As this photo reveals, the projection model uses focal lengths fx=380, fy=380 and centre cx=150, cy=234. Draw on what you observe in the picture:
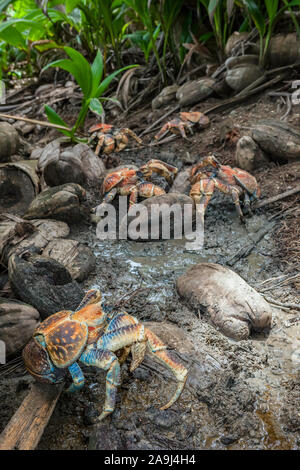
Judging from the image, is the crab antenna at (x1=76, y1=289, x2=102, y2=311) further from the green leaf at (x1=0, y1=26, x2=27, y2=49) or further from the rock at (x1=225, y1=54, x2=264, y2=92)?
the green leaf at (x1=0, y1=26, x2=27, y2=49)

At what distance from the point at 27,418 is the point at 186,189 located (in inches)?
104

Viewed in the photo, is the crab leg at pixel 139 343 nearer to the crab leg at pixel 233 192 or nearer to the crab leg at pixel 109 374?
the crab leg at pixel 109 374

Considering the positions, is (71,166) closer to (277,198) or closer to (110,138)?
(110,138)

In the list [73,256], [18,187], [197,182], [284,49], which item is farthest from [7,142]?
[284,49]

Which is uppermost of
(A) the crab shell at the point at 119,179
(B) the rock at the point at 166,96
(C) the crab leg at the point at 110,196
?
(B) the rock at the point at 166,96

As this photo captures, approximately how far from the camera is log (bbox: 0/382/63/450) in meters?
1.41

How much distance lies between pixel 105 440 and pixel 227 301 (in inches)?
40.4

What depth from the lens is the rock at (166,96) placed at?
5387mm

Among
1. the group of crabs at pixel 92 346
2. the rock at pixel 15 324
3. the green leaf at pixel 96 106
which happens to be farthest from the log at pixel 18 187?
the group of crabs at pixel 92 346

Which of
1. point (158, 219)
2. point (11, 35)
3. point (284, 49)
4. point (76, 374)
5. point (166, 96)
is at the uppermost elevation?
point (11, 35)

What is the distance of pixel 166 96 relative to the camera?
5.38m

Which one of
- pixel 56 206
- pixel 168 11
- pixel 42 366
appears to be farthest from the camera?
pixel 168 11

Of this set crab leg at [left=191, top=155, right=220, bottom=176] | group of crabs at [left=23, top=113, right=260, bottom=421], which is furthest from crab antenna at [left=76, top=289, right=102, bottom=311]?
crab leg at [left=191, top=155, right=220, bottom=176]

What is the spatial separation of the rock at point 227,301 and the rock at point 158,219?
81 centimetres
